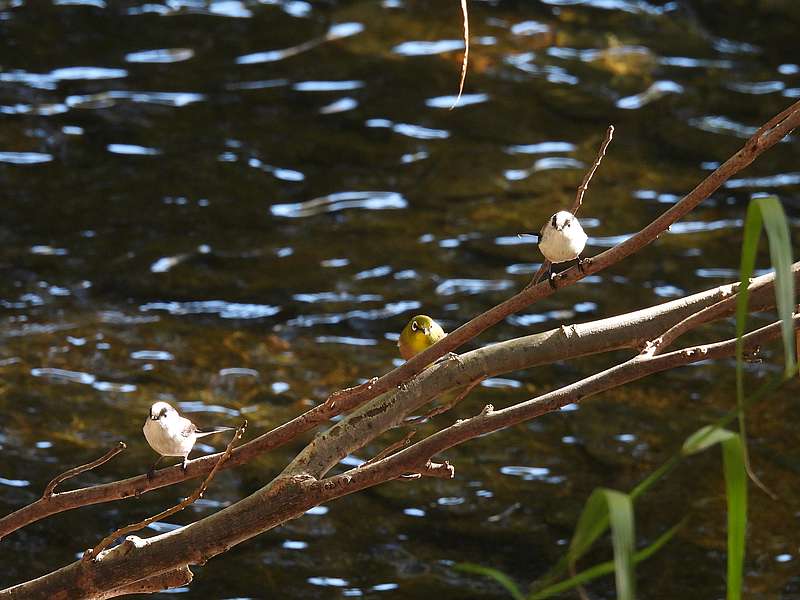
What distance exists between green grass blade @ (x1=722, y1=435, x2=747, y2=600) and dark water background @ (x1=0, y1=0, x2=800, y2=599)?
2.50m

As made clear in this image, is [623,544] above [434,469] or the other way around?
above

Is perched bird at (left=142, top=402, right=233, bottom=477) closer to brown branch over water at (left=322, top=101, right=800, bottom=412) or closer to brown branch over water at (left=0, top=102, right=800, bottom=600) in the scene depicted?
brown branch over water at (left=0, top=102, right=800, bottom=600)

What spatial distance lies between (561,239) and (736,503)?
1.10 m

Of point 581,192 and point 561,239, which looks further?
point 561,239

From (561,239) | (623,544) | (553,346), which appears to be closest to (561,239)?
(561,239)

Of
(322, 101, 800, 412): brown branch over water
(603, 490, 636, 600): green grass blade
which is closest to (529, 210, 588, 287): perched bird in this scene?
(322, 101, 800, 412): brown branch over water

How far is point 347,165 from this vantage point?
240 inches

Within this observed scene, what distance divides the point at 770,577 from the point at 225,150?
12.9 ft

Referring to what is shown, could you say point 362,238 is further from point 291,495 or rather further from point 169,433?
point 291,495

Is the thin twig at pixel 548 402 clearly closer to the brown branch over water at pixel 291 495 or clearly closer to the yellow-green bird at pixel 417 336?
the brown branch over water at pixel 291 495

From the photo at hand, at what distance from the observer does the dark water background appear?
3562 millimetres

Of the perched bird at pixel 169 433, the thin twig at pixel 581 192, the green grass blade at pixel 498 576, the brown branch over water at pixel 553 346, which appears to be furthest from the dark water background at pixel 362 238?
the green grass blade at pixel 498 576

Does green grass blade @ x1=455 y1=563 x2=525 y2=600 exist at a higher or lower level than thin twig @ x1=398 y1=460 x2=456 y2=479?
higher

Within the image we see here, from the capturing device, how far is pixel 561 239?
187cm
